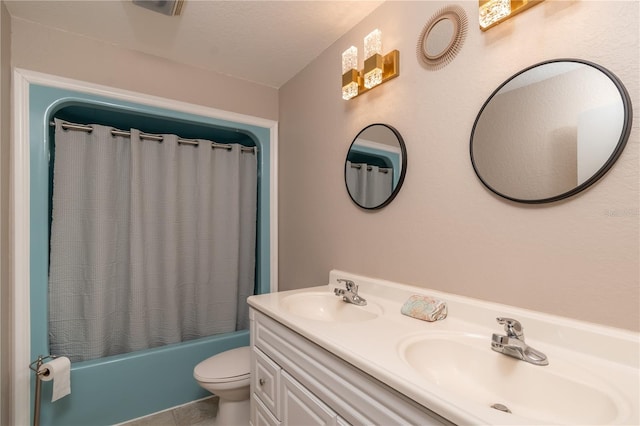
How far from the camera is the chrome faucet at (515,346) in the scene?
2.61 ft

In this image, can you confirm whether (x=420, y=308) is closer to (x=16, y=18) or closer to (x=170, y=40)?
(x=170, y=40)

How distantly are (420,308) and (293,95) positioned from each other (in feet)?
5.74

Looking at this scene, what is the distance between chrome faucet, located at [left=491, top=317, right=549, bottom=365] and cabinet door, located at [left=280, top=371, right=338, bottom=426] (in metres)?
0.53

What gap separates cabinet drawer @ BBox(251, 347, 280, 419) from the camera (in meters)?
1.23

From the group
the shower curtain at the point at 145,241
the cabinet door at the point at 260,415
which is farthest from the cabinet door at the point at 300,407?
the shower curtain at the point at 145,241

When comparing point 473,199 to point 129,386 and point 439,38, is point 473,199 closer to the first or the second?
point 439,38

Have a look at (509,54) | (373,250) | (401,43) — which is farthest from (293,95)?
(509,54)

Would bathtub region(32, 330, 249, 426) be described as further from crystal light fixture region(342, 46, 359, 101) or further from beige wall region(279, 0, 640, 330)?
crystal light fixture region(342, 46, 359, 101)

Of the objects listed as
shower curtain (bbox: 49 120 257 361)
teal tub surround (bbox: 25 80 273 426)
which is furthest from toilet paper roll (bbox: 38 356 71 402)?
shower curtain (bbox: 49 120 257 361)

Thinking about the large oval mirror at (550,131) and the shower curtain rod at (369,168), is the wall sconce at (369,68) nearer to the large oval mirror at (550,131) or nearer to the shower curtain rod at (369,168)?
the shower curtain rod at (369,168)

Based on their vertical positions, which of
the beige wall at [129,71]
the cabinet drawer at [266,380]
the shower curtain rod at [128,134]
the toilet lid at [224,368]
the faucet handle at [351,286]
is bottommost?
the toilet lid at [224,368]

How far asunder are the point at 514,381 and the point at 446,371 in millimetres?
175

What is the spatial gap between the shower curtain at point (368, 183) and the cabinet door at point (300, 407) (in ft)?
2.86

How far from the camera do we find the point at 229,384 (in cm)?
156
